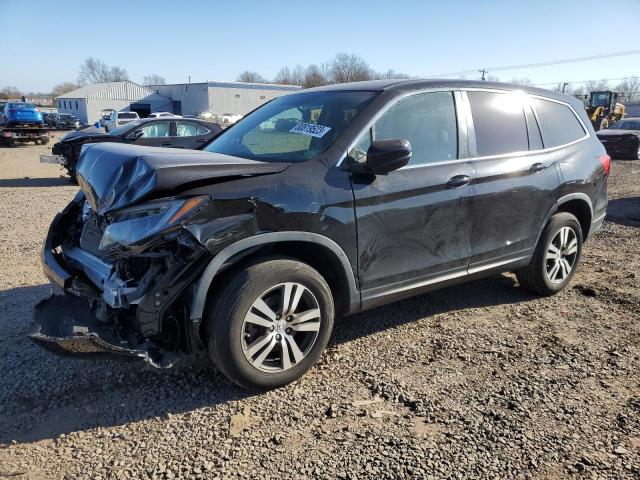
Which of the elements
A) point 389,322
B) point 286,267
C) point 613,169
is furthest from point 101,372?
point 613,169

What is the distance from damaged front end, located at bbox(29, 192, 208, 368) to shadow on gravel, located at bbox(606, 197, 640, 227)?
25.2ft

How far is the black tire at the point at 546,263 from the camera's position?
15.0 feet

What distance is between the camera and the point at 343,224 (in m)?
3.23

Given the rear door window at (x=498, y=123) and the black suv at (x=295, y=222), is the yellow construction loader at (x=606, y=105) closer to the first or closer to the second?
the rear door window at (x=498, y=123)

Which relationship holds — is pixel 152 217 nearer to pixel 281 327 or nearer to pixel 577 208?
pixel 281 327

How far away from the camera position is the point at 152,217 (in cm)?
280

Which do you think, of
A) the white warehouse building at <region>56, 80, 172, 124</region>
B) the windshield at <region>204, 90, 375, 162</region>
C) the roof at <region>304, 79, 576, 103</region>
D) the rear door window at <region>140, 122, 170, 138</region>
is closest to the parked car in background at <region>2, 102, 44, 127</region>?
the rear door window at <region>140, 122, 170, 138</region>

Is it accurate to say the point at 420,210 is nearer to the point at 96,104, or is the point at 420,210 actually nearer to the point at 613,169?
the point at 613,169

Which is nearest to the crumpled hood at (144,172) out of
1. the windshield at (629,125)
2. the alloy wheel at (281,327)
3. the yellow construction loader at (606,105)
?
the alloy wheel at (281,327)

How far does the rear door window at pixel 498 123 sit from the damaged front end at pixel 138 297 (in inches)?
94.7

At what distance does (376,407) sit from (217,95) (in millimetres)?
66162

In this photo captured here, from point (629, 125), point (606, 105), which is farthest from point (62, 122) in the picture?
point (629, 125)

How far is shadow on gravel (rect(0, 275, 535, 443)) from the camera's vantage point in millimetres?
2855

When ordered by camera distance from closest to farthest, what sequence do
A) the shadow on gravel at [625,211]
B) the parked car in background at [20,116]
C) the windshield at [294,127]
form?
1. the windshield at [294,127]
2. the shadow on gravel at [625,211]
3. the parked car in background at [20,116]
